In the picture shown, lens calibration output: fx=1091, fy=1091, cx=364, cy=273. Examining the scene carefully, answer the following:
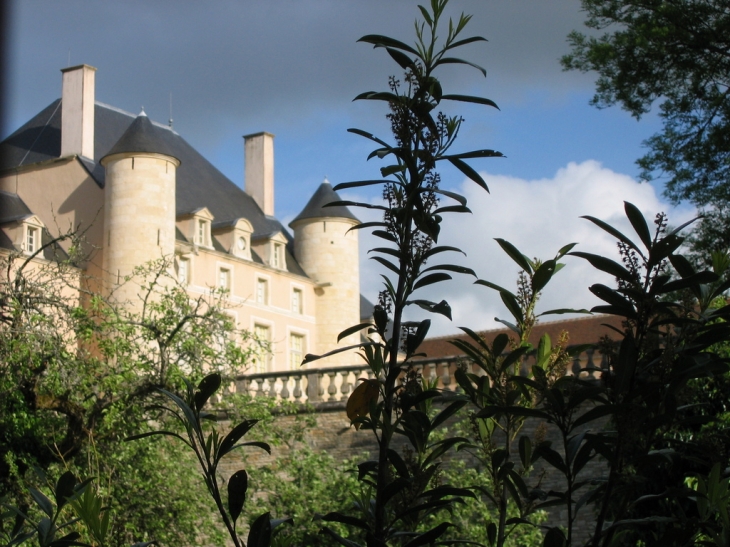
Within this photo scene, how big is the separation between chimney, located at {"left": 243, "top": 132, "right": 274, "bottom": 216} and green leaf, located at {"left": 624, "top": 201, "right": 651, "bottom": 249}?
31853mm

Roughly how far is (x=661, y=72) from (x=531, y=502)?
1445 centimetres

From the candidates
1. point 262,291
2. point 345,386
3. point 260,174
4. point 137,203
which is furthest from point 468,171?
point 260,174

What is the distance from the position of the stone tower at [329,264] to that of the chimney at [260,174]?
1.88 metres

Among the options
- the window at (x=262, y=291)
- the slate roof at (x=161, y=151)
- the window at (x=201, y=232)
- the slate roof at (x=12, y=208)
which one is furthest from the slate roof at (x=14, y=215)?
the window at (x=262, y=291)

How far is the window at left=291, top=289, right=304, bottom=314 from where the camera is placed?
31.6 meters

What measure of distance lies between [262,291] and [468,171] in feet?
94.4

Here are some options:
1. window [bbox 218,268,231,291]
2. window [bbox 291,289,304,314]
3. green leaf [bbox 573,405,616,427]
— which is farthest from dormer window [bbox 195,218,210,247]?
green leaf [bbox 573,405,616,427]

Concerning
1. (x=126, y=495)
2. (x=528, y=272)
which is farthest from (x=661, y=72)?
(x=528, y=272)

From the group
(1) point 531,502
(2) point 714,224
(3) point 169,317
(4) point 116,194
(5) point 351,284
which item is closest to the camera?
(1) point 531,502

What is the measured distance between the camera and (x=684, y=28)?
15.6m

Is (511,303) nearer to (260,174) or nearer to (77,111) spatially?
(77,111)

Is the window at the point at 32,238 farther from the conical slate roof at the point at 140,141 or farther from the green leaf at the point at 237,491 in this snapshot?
the green leaf at the point at 237,491

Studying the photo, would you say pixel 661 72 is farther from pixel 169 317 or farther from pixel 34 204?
pixel 34 204

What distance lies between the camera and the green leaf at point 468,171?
229 centimetres
